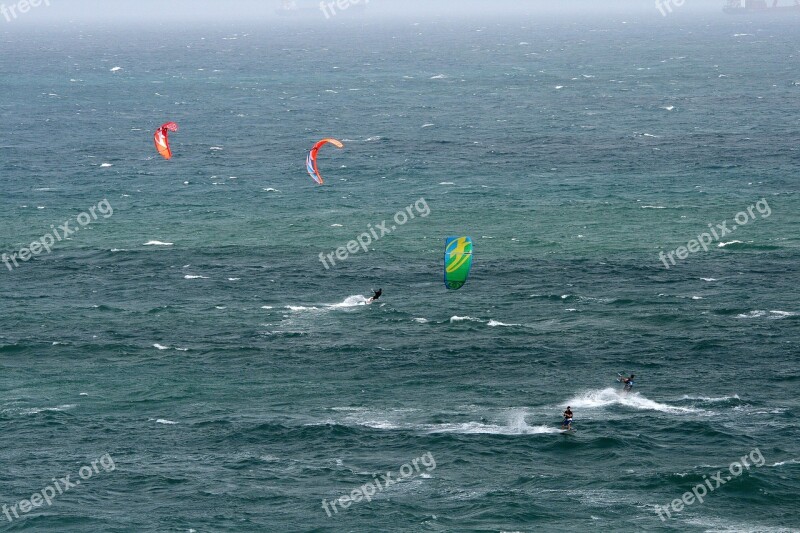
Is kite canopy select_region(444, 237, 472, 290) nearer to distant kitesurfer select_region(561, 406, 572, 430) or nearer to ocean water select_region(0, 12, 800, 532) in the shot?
ocean water select_region(0, 12, 800, 532)

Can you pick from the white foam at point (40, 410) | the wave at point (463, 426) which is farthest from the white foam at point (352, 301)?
the white foam at point (40, 410)

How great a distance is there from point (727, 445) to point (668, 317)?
2528cm

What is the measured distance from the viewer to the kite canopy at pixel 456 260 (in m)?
82.0

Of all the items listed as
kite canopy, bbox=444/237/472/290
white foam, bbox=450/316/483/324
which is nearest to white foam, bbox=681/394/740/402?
kite canopy, bbox=444/237/472/290

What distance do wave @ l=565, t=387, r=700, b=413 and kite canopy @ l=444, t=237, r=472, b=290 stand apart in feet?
40.1

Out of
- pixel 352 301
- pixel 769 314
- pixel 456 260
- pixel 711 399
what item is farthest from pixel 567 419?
pixel 352 301

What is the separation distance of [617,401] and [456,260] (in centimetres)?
1586

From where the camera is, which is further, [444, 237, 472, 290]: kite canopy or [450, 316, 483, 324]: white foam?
[450, 316, 483, 324]: white foam

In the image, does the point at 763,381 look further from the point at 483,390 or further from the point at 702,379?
the point at 483,390

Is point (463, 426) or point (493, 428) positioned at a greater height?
point (463, 426)

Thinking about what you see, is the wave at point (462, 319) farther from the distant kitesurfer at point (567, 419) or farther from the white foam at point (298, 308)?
the distant kitesurfer at point (567, 419)

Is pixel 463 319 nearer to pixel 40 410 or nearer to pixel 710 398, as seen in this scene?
pixel 710 398

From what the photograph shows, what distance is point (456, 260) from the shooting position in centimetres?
8250

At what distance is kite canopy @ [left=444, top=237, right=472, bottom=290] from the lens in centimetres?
8200
